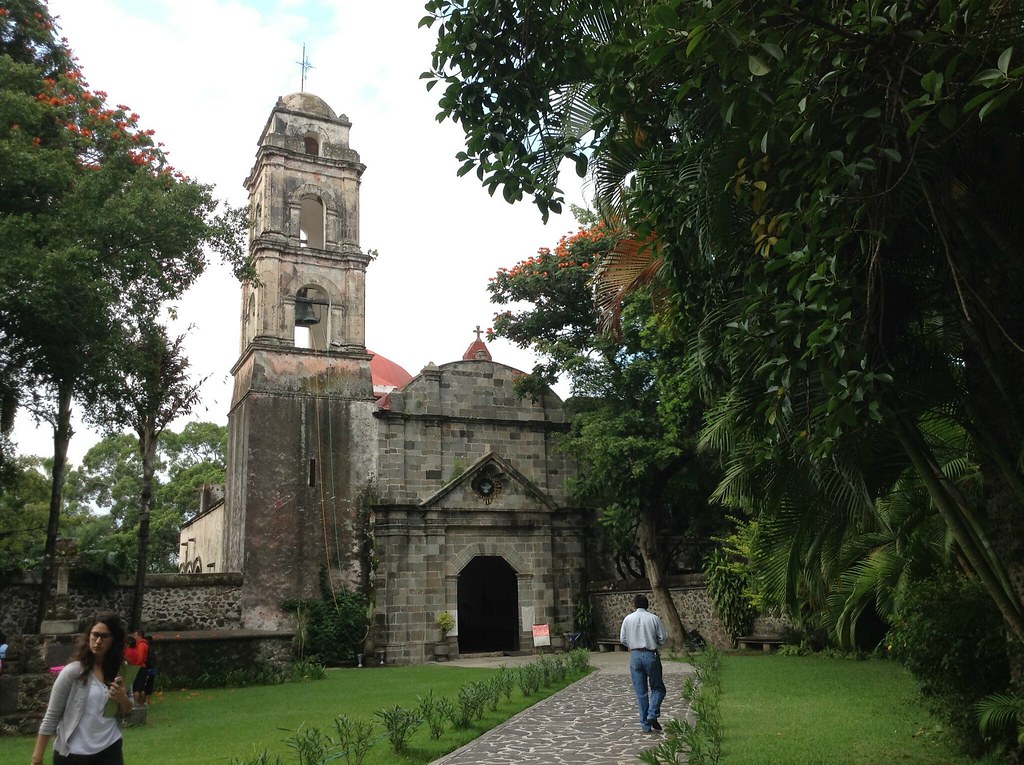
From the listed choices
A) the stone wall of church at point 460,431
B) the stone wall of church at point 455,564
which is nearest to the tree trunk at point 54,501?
the stone wall of church at point 455,564

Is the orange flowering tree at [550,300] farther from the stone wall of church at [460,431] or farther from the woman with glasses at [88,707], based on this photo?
the woman with glasses at [88,707]

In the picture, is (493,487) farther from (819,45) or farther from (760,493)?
(819,45)

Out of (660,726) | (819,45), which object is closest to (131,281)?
(660,726)

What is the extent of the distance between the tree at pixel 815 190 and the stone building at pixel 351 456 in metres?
14.1

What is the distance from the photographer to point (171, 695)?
14.2 meters

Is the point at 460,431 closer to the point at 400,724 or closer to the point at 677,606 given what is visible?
the point at 677,606

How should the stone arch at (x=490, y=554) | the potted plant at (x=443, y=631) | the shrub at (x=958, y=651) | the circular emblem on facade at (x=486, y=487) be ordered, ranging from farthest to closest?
1. the circular emblem on facade at (x=486, y=487)
2. the stone arch at (x=490, y=554)
3. the potted plant at (x=443, y=631)
4. the shrub at (x=958, y=651)

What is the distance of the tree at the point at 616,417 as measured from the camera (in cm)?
1758

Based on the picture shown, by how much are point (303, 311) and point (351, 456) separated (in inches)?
147

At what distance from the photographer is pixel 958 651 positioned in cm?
639

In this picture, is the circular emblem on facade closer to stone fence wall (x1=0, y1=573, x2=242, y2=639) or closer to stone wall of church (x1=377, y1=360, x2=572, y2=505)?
stone wall of church (x1=377, y1=360, x2=572, y2=505)

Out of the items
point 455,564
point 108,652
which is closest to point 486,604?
point 455,564

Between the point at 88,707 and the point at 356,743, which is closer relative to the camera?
the point at 88,707

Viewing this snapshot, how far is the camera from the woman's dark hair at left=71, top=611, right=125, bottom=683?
4.46 m
